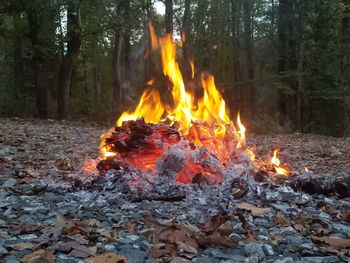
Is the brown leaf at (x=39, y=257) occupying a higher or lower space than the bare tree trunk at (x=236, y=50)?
lower

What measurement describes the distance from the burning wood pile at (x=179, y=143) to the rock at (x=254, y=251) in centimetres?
191

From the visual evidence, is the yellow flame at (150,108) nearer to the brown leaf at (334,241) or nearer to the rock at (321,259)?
the brown leaf at (334,241)

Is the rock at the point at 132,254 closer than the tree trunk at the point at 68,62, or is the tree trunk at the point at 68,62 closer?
the rock at the point at 132,254

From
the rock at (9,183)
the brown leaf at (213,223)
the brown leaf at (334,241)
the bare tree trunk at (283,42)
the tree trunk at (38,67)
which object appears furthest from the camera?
the bare tree trunk at (283,42)

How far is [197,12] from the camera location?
111ft

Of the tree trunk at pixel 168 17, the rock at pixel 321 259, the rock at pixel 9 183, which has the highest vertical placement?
the tree trunk at pixel 168 17

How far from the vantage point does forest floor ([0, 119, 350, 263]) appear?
3.87 meters

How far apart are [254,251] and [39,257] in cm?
191

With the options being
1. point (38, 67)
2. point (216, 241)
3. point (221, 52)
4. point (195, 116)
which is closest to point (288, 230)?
point (216, 241)

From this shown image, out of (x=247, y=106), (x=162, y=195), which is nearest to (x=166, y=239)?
(x=162, y=195)

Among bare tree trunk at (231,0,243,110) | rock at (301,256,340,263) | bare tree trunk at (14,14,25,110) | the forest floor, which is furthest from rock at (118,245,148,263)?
bare tree trunk at (231,0,243,110)

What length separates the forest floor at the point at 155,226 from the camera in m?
3.87

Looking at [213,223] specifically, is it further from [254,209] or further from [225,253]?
[254,209]

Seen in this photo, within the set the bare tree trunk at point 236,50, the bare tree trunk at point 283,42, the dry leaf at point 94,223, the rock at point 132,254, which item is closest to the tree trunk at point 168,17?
the bare tree trunk at point 283,42
